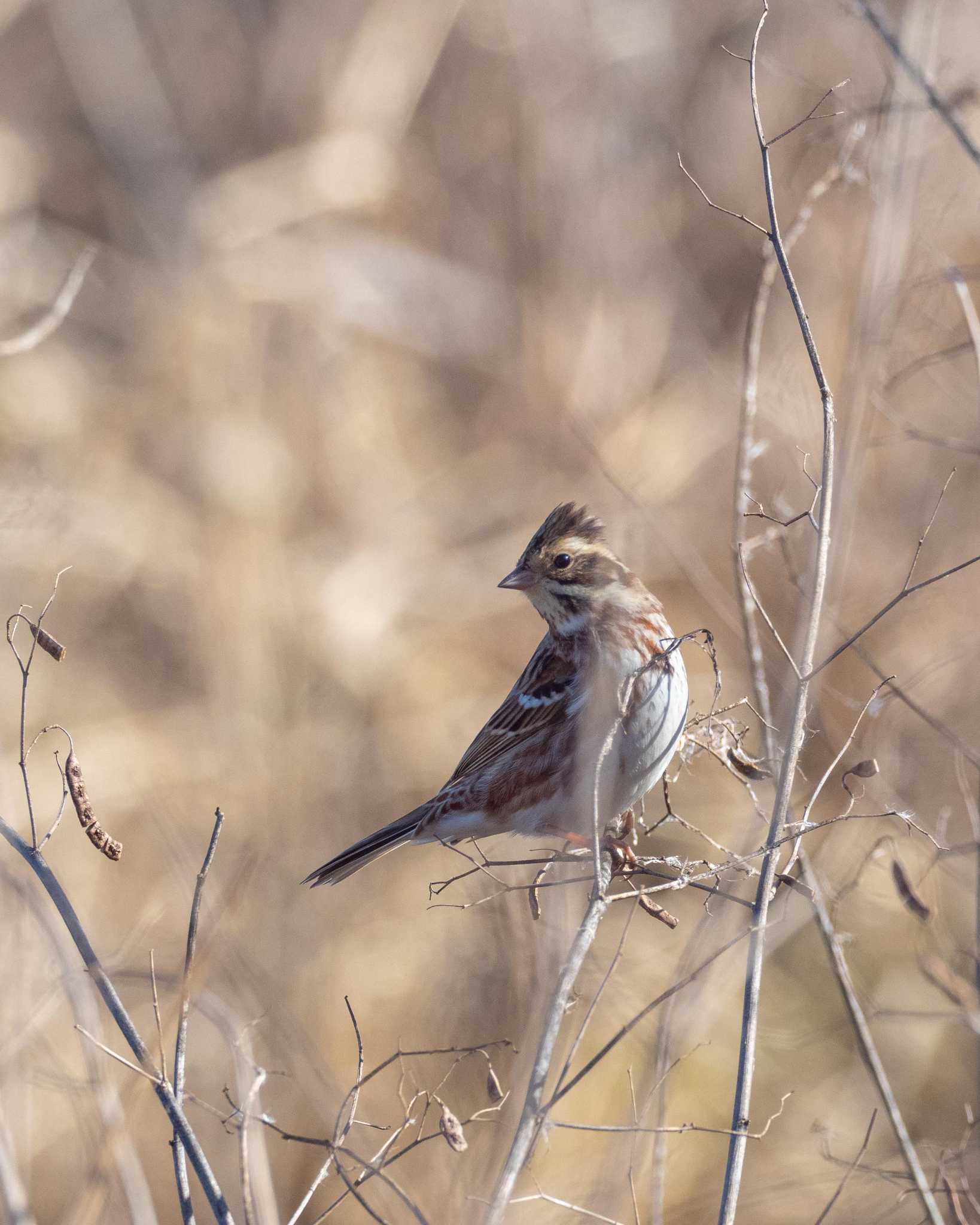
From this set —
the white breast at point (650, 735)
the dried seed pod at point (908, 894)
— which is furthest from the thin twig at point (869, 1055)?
the white breast at point (650, 735)

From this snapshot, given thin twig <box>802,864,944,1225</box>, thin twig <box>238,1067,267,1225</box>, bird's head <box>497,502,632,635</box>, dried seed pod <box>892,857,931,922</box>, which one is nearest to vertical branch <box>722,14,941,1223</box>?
thin twig <box>802,864,944,1225</box>

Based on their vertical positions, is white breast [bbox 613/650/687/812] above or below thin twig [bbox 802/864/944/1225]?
above

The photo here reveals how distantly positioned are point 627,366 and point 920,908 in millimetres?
6061

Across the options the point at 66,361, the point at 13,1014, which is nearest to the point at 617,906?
the point at 13,1014

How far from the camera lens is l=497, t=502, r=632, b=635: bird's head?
125 inches

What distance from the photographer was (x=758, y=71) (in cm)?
794

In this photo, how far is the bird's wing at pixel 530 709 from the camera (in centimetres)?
336

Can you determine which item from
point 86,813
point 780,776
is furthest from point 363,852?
point 780,776

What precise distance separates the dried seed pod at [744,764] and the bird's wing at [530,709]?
2.92 ft

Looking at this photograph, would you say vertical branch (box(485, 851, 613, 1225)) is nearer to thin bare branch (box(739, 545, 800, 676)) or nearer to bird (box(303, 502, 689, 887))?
thin bare branch (box(739, 545, 800, 676))

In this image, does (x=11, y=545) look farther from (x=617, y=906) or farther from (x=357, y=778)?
(x=617, y=906)

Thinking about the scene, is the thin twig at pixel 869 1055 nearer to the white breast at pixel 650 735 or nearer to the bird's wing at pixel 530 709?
the white breast at pixel 650 735

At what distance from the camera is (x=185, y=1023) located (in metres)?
1.81

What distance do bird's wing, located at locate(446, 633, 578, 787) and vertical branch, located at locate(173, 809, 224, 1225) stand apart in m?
1.62
